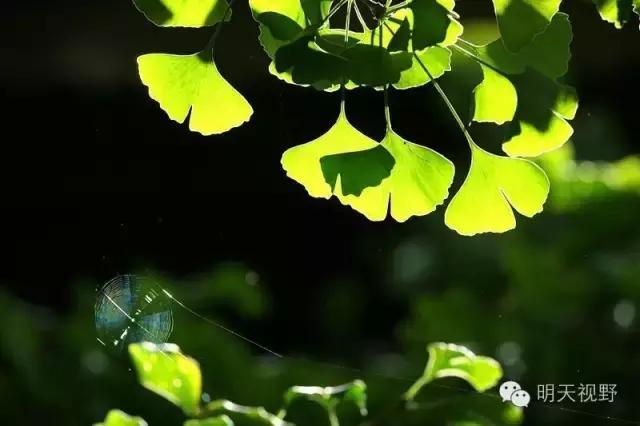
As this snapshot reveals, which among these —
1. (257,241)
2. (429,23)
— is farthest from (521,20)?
(257,241)

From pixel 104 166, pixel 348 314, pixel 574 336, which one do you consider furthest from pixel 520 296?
pixel 104 166

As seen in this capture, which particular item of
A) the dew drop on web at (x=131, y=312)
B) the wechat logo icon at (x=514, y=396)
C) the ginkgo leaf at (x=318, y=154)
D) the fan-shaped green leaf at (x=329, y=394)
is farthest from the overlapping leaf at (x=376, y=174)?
the wechat logo icon at (x=514, y=396)

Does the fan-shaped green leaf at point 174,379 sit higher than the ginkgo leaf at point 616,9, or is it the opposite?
Result: the ginkgo leaf at point 616,9

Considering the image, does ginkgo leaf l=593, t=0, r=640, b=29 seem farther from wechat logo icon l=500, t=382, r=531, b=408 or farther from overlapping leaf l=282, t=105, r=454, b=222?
wechat logo icon l=500, t=382, r=531, b=408

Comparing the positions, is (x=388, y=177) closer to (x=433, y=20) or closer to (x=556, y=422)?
(x=433, y=20)

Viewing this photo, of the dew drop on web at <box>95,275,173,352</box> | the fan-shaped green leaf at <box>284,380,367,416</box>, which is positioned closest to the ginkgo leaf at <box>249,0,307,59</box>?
the fan-shaped green leaf at <box>284,380,367,416</box>

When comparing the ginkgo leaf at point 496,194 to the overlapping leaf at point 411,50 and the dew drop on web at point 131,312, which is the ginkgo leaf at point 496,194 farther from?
the dew drop on web at point 131,312

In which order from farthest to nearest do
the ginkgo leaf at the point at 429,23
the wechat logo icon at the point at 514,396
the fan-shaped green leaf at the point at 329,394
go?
the wechat logo icon at the point at 514,396
the fan-shaped green leaf at the point at 329,394
the ginkgo leaf at the point at 429,23
